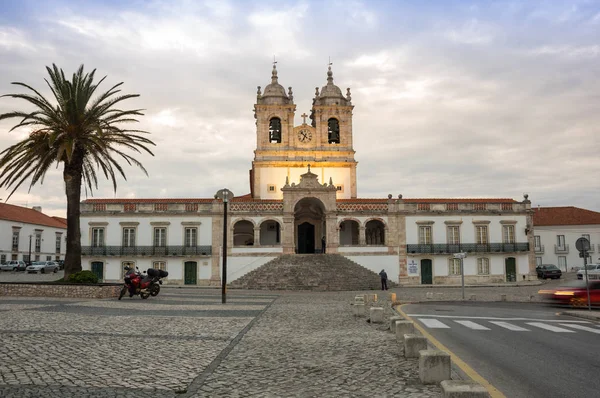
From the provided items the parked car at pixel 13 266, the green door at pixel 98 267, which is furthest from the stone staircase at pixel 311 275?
the parked car at pixel 13 266

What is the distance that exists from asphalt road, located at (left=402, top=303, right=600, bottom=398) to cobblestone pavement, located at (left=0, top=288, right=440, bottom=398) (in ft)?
3.77

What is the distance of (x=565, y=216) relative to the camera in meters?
61.0

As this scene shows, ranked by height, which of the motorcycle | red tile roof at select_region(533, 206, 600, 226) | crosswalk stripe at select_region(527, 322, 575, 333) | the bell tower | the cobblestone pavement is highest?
the bell tower

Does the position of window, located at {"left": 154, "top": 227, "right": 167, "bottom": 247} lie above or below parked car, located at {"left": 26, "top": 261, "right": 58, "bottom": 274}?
above

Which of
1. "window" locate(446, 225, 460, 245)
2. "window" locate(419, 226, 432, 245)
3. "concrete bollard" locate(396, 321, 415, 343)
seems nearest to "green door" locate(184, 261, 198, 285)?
"window" locate(419, 226, 432, 245)

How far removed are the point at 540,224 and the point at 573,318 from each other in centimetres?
4840

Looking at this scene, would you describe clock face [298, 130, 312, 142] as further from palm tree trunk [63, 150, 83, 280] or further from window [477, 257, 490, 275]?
palm tree trunk [63, 150, 83, 280]

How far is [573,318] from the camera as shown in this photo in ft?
53.0

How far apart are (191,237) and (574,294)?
28.1 m

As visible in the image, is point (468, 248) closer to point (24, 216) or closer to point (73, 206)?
point (73, 206)

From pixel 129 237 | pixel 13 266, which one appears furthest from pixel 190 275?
pixel 13 266

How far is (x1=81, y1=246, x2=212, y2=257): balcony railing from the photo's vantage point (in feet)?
133

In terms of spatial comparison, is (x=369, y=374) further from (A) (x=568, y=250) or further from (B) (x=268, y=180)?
(A) (x=568, y=250)

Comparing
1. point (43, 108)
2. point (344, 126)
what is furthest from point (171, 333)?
point (344, 126)
